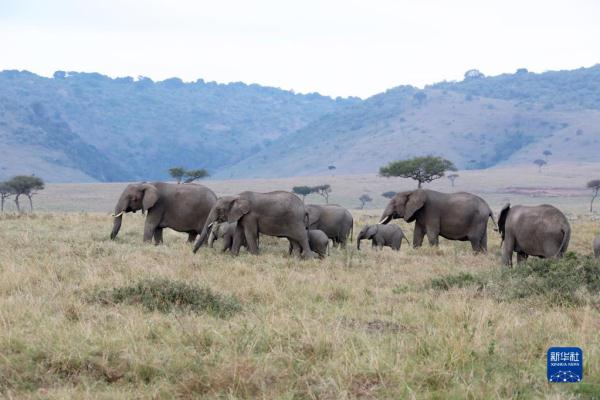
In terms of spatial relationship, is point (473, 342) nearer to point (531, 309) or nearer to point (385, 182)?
point (531, 309)

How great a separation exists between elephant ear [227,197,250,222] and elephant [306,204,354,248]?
461cm

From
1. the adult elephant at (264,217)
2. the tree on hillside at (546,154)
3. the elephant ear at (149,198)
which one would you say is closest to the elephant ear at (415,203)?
the adult elephant at (264,217)

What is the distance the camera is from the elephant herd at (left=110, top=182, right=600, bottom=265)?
15.6 metres

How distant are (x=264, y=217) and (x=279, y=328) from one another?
28.8 ft

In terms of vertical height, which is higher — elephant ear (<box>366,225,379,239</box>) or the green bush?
the green bush

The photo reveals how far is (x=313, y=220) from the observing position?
70.0 ft

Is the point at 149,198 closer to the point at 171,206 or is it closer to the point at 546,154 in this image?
the point at 171,206

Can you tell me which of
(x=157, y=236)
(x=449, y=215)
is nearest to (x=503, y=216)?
(x=449, y=215)

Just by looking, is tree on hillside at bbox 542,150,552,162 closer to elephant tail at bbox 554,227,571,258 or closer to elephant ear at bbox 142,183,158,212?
elephant ear at bbox 142,183,158,212

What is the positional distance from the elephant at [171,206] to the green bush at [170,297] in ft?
29.5

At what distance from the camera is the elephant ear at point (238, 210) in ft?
55.3

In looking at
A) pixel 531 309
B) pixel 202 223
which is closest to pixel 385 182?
pixel 202 223

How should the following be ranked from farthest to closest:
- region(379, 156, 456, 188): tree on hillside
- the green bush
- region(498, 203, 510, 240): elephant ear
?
region(379, 156, 456, 188): tree on hillside < region(498, 203, 510, 240): elephant ear < the green bush

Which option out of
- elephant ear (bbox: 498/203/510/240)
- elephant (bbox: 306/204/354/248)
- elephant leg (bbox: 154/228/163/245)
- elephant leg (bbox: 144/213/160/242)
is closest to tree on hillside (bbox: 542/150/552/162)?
elephant (bbox: 306/204/354/248)
